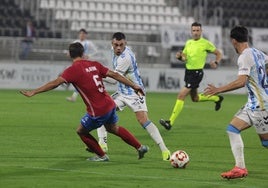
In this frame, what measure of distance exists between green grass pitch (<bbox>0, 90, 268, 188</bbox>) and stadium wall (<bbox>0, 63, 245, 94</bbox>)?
9904 mm

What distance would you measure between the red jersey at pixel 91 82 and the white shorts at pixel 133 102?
1.44 m

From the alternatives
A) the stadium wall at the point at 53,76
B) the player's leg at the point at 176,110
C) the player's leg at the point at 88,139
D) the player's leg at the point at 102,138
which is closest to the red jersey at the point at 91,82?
the player's leg at the point at 88,139

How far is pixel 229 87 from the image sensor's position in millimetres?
9906

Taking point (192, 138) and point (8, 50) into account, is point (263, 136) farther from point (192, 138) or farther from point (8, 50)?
point (8, 50)

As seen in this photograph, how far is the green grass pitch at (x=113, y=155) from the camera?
9914 mm

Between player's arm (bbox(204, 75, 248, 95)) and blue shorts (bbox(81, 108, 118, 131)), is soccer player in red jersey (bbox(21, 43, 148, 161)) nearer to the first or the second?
blue shorts (bbox(81, 108, 118, 131))

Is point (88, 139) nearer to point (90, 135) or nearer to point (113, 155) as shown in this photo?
point (90, 135)

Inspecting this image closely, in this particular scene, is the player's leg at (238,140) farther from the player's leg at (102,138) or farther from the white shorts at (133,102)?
the player's leg at (102,138)

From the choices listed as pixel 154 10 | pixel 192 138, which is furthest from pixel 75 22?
pixel 192 138

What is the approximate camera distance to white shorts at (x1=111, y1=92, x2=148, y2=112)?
42.2 feet

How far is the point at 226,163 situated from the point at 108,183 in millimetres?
3100

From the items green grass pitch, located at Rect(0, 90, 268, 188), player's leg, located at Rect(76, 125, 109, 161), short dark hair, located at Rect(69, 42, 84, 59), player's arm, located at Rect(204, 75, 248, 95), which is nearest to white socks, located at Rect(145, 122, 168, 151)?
green grass pitch, located at Rect(0, 90, 268, 188)

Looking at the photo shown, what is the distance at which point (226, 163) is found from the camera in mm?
12203

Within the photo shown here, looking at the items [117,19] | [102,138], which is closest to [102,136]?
[102,138]
